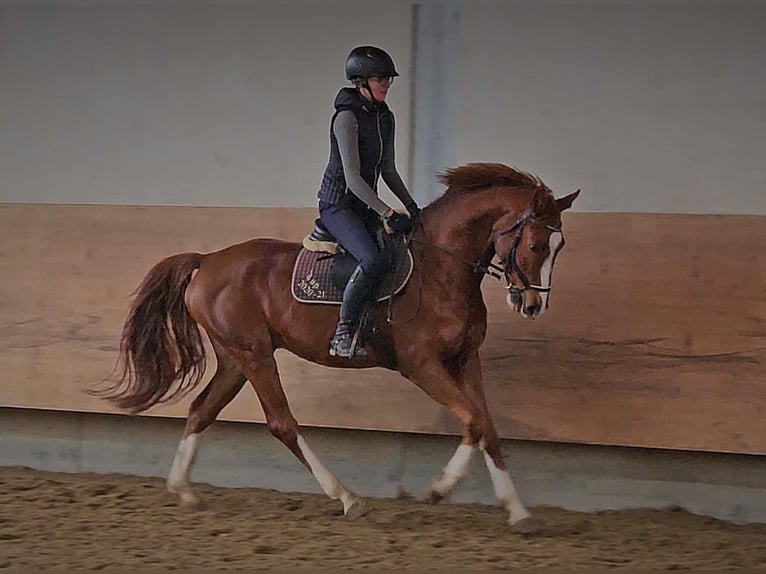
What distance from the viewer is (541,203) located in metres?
3.71

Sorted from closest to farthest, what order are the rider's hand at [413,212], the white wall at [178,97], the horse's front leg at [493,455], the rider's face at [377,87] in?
1. the horse's front leg at [493,455]
2. the rider's face at [377,87]
3. the rider's hand at [413,212]
4. the white wall at [178,97]

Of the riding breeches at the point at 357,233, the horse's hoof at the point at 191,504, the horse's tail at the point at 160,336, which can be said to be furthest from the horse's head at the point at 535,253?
the horse's hoof at the point at 191,504

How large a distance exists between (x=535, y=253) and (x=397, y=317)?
61 centimetres

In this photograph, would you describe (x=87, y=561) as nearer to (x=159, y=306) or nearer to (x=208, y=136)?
(x=159, y=306)

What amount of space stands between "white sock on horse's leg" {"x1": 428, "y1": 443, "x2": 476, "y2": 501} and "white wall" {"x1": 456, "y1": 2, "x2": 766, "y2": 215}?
4.54ft

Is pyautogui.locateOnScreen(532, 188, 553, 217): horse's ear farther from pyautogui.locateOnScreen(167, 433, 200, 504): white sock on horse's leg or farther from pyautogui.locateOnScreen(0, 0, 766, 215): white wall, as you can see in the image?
pyautogui.locateOnScreen(167, 433, 200, 504): white sock on horse's leg

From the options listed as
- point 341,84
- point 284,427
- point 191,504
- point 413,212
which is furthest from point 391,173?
point 191,504

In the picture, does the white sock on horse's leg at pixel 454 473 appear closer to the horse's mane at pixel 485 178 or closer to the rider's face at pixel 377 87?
the horse's mane at pixel 485 178

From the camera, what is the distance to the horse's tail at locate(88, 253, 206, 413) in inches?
172

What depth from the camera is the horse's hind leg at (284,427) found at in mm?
4086

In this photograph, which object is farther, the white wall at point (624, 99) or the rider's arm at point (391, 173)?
the white wall at point (624, 99)

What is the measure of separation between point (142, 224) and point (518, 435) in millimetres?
2079

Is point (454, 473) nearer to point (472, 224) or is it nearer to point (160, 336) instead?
point (472, 224)

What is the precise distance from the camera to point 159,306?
14.4 ft
